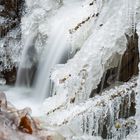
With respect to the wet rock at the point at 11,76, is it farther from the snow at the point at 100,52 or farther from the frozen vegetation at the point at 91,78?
the snow at the point at 100,52

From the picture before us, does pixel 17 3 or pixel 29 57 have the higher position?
pixel 17 3

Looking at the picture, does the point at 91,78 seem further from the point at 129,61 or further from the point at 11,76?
the point at 11,76

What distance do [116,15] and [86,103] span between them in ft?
4.30

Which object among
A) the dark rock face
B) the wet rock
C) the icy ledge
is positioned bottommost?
the icy ledge

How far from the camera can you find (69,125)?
6.39 metres

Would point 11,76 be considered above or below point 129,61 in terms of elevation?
below

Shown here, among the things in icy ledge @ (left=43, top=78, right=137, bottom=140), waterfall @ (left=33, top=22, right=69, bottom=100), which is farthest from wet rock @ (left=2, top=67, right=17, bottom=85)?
icy ledge @ (left=43, top=78, right=137, bottom=140)

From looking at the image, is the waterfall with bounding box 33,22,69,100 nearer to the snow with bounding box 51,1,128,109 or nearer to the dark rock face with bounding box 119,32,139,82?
the snow with bounding box 51,1,128,109

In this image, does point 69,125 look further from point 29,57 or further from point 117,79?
point 29,57

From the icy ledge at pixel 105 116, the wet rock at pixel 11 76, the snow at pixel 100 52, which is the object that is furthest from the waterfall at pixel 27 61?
the icy ledge at pixel 105 116

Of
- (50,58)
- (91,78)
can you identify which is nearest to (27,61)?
(50,58)

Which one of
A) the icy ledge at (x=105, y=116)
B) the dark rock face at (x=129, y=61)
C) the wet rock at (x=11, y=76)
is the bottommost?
the icy ledge at (x=105, y=116)

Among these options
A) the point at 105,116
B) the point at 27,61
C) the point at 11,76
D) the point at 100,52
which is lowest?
the point at 105,116

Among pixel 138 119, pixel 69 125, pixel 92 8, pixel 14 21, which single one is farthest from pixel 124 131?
pixel 14 21
